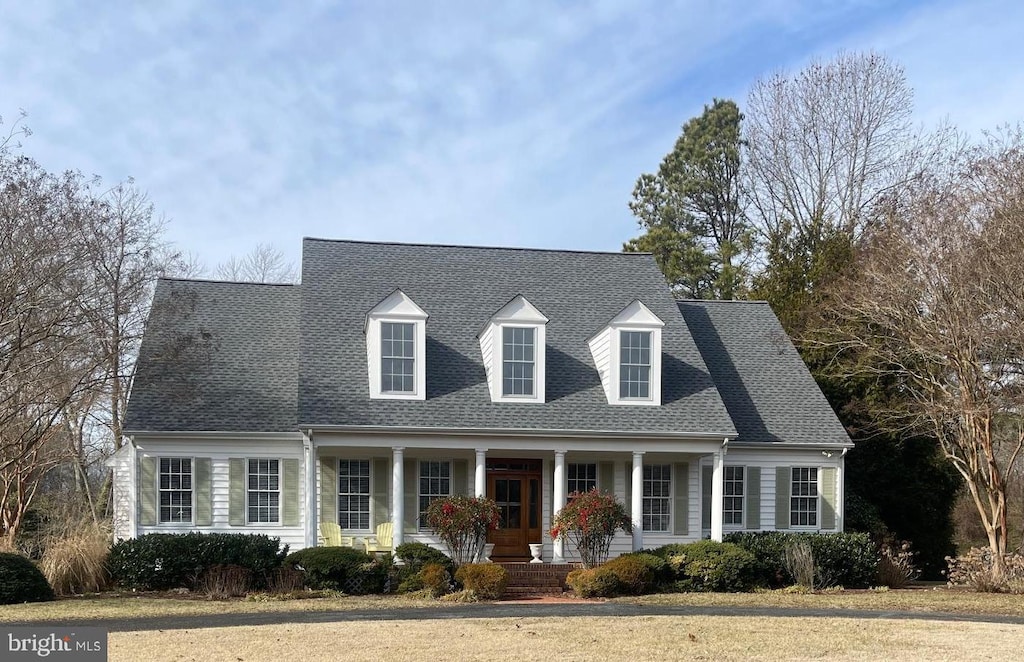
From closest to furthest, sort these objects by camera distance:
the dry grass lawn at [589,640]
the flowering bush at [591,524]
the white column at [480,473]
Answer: the dry grass lawn at [589,640]
the flowering bush at [591,524]
the white column at [480,473]

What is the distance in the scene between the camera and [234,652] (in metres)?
13.4

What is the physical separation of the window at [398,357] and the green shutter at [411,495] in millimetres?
1851

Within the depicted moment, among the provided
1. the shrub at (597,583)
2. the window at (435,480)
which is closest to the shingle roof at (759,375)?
the shrub at (597,583)

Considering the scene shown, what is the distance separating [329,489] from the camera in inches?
990

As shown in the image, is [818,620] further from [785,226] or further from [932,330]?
[785,226]

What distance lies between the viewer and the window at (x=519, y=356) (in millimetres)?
25297

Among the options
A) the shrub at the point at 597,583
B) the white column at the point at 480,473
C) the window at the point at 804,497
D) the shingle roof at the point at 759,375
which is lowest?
the shrub at the point at 597,583

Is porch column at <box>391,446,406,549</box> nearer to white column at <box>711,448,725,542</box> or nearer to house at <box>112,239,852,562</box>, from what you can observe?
house at <box>112,239,852,562</box>

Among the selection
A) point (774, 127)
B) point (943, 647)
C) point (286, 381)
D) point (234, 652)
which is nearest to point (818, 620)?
point (943, 647)

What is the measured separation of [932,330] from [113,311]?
1758cm

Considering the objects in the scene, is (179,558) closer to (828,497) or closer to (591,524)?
(591,524)

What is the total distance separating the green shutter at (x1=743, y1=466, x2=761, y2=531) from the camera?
26531 millimetres

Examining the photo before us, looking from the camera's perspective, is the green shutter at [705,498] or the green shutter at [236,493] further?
the green shutter at [705,498]

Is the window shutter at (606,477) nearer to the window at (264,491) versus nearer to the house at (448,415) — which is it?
the house at (448,415)
